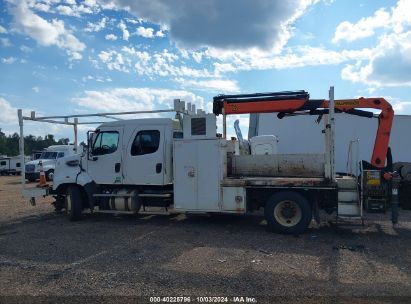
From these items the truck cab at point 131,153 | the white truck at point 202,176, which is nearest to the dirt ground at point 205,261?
the white truck at point 202,176

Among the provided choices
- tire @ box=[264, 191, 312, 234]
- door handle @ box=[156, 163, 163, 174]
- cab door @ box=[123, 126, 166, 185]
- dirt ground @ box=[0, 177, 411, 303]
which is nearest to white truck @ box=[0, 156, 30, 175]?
dirt ground @ box=[0, 177, 411, 303]

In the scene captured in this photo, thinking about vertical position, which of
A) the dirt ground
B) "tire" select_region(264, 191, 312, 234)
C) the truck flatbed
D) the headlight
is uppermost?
the headlight

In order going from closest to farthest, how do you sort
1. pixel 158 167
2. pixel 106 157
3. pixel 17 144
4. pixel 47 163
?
pixel 158 167 < pixel 106 157 < pixel 47 163 < pixel 17 144

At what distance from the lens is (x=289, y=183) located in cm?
882

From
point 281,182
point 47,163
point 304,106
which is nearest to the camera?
point 281,182

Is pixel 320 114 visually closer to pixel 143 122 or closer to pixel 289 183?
pixel 289 183

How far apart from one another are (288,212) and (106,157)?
5.11 m

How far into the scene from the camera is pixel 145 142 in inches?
409

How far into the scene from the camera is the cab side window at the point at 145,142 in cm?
1030

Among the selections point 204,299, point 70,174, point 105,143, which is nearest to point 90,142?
point 105,143

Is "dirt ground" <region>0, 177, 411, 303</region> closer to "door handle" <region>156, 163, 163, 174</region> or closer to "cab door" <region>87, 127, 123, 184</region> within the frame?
"cab door" <region>87, 127, 123, 184</region>

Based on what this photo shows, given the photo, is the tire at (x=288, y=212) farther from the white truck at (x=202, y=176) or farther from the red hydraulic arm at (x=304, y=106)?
the red hydraulic arm at (x=304, y=106)

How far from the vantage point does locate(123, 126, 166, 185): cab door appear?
33.4 feet

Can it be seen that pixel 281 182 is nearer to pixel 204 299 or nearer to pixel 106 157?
pixel 204 299
